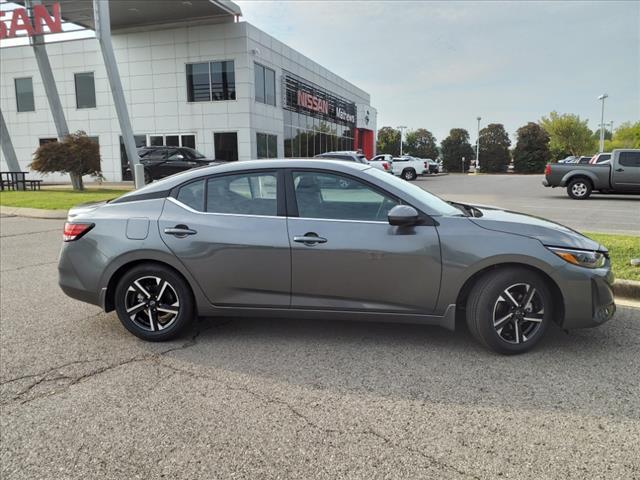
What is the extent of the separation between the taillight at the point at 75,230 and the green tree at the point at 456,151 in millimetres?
69240

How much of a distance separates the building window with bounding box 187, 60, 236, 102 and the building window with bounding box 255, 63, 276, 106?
167 cm

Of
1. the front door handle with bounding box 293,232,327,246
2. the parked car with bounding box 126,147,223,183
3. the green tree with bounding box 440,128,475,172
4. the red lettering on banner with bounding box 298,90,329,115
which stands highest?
the red lettering on banner with bounding box 298,90,329,115

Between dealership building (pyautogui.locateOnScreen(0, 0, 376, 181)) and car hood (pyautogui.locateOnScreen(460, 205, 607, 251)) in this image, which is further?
dealership building (pyautogui.locateOnScreen(0, 0, 376, 181))

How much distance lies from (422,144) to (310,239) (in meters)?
78.0

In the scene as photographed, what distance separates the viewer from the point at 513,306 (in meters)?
3.84

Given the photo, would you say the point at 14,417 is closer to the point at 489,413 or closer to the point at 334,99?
the point at 489,413

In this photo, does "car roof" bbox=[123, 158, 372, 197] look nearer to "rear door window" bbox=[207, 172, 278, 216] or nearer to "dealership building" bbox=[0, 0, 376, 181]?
"rear door window" bbox=[207, 172, 278, 216]

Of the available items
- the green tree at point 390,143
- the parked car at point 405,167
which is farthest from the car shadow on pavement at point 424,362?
the green tree at point 390,143

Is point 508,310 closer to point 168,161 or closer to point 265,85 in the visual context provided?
point 168,161

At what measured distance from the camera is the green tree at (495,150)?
224 feet

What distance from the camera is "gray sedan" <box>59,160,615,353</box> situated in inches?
151

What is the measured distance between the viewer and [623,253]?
6.73 m

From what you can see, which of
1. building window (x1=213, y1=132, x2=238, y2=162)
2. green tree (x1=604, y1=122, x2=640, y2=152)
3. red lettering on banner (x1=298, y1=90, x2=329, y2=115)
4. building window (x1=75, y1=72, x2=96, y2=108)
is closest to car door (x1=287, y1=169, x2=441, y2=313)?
building window (x1=213, y1=132, x2=238, y2=162)

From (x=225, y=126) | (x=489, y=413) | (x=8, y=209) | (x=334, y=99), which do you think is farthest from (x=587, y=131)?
(x=489, y=413)
